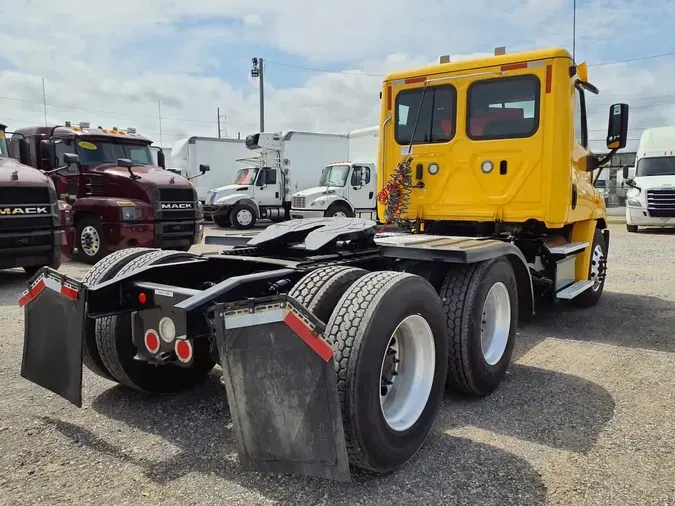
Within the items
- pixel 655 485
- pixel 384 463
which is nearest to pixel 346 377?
pixel 384 463

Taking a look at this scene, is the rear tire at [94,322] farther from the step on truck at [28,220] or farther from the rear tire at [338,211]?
the rear tire at [338,211]

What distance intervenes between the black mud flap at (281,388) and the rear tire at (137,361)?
0.90m

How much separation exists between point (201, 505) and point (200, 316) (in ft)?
3.01

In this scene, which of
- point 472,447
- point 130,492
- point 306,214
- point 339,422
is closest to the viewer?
point 339,422

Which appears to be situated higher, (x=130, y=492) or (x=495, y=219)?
(x=495, y=219)

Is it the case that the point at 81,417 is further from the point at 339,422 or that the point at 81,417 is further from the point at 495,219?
the point at 495,219

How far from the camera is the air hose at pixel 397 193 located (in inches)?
249

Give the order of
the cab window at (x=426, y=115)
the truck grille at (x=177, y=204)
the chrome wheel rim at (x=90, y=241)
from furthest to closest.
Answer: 1. the truck grille at (x=177, y=204)
2. the chrome wheel rim at (x=90, y=241)
3. the cab window at (x=426, y=115)

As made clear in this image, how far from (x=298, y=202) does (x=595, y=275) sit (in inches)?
555

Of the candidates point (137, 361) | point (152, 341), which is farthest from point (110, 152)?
point (152, 341)

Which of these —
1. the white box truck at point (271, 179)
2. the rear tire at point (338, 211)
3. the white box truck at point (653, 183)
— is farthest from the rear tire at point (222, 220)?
the white box truck at point (653, 183)

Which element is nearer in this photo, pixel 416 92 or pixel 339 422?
pixel 339 422

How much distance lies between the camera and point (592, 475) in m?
2.98

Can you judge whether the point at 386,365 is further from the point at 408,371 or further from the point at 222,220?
the point at 222,220
